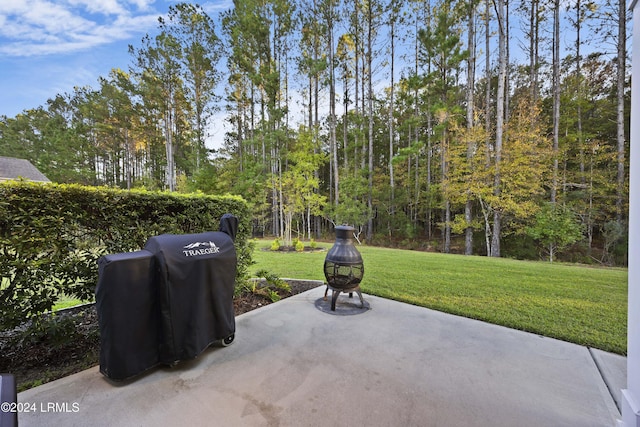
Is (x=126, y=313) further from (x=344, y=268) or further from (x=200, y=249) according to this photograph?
(x=344, y=268)

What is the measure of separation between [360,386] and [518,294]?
3.14m

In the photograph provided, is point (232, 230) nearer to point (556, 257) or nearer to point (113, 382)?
point (113, 382)

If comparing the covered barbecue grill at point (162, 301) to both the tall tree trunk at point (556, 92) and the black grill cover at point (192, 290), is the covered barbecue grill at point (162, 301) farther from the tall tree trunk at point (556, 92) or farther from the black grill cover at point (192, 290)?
the tall tree trunk at point (556, 92)

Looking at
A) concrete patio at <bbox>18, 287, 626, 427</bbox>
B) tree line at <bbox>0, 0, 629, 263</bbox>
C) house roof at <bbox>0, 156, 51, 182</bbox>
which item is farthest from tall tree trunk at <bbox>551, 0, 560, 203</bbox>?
house roof at <bbox>0, 156, 51, 182</bbox>

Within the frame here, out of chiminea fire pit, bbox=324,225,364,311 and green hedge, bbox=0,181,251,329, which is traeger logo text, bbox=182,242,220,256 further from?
chiminea fire pit, bbox=324,225,364,311

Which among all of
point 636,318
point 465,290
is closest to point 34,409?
point 636,318

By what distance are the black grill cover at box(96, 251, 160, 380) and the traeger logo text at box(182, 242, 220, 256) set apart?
23cm

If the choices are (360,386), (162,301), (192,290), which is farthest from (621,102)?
(162,301)

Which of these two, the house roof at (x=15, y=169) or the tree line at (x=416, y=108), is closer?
the tree line at (x=416, y=108)

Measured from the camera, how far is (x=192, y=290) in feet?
6.19

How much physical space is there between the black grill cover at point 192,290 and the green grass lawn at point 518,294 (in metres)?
2.27

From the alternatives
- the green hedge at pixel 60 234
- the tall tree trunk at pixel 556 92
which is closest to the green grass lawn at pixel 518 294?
the green hedge at pixel 60 234

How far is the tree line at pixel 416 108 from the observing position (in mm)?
9242

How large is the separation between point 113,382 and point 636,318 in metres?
3.02
